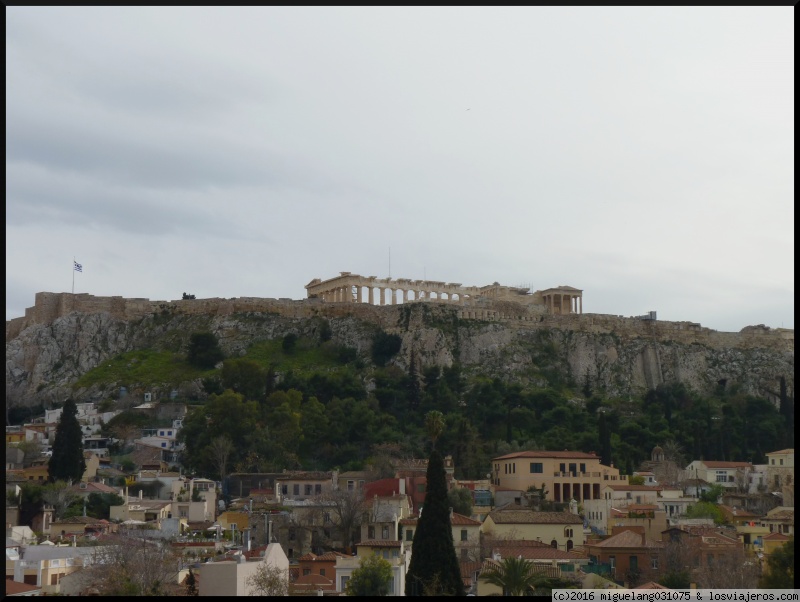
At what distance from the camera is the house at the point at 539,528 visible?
43.0 metres

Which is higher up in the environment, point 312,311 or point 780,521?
point 312,311

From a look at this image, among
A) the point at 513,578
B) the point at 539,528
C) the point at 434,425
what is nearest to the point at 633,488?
the point at 539,528

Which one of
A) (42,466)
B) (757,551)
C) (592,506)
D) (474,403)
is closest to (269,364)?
(474,403)

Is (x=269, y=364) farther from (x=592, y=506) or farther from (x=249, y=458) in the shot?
(x=592, y=506)

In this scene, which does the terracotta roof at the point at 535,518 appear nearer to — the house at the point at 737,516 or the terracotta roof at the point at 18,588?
the house at the point at 737,516

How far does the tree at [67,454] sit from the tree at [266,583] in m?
26.6

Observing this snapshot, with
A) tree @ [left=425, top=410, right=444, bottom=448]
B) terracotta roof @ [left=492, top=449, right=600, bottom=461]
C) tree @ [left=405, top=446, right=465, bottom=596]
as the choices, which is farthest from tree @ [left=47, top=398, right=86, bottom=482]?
tree @ [left=405, top=446, right=465, bottom=596]

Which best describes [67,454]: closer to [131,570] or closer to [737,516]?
[131,570]

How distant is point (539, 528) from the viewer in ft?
143

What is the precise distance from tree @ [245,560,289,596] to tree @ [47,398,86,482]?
26641 millimetres

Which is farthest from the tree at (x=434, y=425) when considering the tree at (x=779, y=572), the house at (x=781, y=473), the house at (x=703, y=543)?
the tree at (x=779, y=572)

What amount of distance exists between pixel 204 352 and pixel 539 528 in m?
33.8

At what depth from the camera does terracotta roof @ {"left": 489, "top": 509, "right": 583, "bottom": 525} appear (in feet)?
143

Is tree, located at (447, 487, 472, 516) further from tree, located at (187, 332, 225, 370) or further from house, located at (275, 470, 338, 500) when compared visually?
tree, located at (187, 332, 225, 370)
